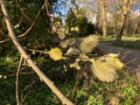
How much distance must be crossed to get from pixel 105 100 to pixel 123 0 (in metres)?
15.4

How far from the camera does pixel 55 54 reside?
49.4 inches

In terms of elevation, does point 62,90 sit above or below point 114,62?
below

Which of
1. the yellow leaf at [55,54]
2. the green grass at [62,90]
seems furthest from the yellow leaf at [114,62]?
the green grass at [62,90]

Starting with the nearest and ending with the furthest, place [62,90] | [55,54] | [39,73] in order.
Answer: [39,73] < [55,54] < [62,90]

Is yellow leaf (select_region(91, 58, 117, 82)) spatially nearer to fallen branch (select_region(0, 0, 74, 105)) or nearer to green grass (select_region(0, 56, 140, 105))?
fallen branch (select_region(0, 0, 74, 105))

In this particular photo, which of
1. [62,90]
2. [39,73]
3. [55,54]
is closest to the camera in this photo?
[39,73]

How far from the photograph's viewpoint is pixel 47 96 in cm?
761

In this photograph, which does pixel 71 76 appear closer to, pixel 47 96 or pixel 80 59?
pixel 47 96

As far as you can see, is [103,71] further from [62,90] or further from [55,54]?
[62,90]

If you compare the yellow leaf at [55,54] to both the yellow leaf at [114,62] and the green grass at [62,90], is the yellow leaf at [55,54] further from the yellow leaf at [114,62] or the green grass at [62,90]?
the green grass at [62,90]

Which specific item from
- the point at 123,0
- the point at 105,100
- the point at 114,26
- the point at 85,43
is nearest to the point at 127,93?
the point at 105,100

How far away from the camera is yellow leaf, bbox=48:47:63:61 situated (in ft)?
4.09

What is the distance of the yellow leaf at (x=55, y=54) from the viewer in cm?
125

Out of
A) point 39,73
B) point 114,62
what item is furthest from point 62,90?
point 39,73
